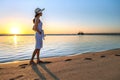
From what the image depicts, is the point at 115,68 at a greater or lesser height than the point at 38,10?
lesser

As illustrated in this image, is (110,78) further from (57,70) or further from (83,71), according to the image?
(57,70)

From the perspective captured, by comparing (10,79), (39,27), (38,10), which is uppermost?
(38,10)

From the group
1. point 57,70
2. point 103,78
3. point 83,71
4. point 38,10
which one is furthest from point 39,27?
point 103,78

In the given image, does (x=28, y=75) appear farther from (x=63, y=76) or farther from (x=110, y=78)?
(x=110, y=78)

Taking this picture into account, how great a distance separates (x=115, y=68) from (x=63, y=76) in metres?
1.43

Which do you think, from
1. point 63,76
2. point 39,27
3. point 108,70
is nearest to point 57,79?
point 63,76

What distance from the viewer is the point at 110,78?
4.60 meters

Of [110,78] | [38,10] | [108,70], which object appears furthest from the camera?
[38,10]

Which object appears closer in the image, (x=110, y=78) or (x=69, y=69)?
(x=110, y=78)

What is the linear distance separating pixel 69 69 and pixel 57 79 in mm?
933

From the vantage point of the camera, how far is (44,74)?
17.5 feet

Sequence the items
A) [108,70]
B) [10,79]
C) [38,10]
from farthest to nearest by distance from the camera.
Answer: [38,10]
[108,70]
[10,79]

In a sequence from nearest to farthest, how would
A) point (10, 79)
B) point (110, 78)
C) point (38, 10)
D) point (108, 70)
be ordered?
1. point (110, 78)
2. point (10, 79)
3. point (108, 70)
4. point (38, 10)

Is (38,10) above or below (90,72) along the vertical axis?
above
